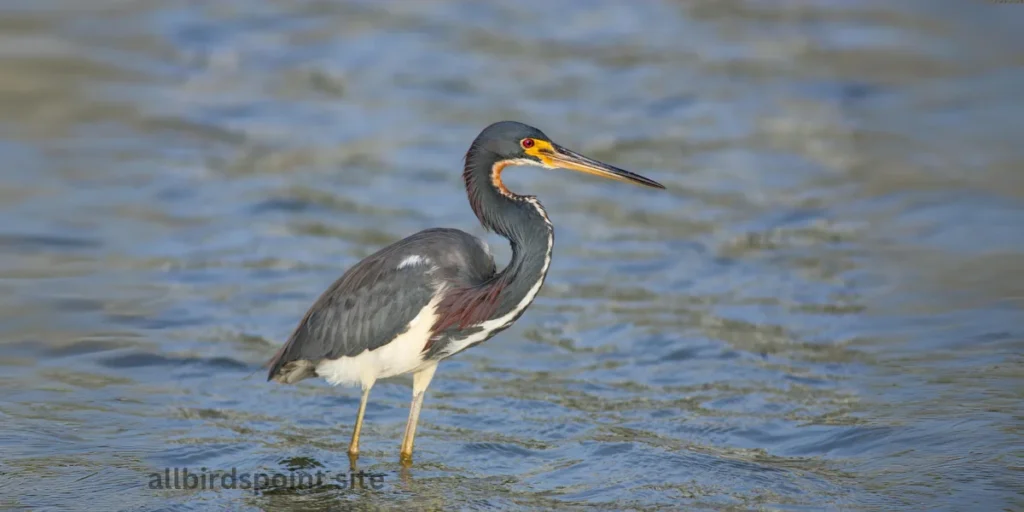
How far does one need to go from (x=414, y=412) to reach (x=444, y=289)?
2.79 ft

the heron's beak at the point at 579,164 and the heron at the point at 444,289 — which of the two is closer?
the heron at the point at 444,289

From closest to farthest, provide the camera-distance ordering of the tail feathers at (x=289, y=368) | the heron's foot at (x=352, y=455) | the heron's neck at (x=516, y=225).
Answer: the heron's neck at (x=516, y=225)
the heron's foot at (x=352, y=455)
the tail feathers at (x=289, y=368)

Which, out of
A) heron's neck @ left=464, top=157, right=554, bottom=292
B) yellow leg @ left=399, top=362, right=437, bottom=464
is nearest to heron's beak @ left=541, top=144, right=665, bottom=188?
heron's neck @ left=464, top=157, right=554, bottom=292

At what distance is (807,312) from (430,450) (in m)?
4.03

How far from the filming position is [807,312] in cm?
1142

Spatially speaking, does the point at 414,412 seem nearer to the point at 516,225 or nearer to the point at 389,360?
the point at 389,360

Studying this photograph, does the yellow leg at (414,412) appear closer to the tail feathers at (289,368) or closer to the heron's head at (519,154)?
the tail feathers at (289,368)

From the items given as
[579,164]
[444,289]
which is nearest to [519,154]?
[579,164]

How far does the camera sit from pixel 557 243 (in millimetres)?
13258

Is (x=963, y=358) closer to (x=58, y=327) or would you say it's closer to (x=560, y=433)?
(x=560, y=433)

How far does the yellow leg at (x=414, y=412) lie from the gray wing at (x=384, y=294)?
1.35 ft

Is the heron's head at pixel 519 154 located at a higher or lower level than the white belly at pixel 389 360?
Result: higher

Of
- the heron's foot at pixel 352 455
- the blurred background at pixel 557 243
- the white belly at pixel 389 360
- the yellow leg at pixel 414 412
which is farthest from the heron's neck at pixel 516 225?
the heron's foot at pixel 352 455

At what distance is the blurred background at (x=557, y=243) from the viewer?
338 inches
